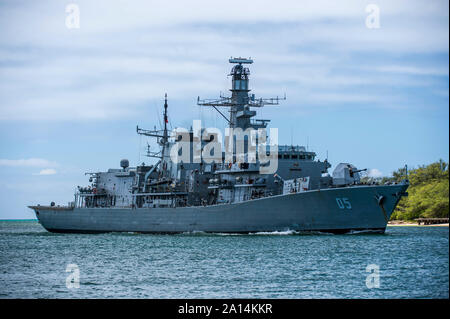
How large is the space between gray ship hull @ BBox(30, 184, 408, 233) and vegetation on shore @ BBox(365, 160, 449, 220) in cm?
2829

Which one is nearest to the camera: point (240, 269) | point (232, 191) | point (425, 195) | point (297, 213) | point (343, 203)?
point (240, 269)

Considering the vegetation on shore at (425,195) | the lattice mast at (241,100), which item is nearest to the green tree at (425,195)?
the vegetation on shore at (425,195)

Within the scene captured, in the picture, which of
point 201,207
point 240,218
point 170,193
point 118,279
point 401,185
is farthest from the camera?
point 170,193

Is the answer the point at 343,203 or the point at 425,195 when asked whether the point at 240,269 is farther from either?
the point at 425,195

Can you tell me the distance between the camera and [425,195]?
6606cm

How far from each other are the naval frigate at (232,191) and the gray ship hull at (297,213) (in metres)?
0.05

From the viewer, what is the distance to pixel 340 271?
19.5m

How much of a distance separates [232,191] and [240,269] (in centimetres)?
1754

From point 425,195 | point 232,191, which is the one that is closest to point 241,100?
point 232,191
